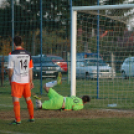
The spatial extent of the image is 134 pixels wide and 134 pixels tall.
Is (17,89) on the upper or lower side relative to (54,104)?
upper

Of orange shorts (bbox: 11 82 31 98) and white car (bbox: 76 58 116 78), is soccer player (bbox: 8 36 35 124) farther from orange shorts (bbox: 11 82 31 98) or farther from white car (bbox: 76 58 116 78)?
white car (bbox: 76 58 116 78)

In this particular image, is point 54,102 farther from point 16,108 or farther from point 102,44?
point 102,44

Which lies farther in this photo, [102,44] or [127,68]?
[127,68]

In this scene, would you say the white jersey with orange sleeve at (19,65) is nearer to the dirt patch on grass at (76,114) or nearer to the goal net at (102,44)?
the dirt patch on grass at (76,114)

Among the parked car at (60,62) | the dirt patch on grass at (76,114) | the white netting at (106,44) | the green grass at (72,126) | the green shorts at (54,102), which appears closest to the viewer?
the green grass at (72,126)

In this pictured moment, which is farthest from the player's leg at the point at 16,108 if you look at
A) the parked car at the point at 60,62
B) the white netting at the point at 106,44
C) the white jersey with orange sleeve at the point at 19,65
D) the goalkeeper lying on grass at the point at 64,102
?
the parked car at the point at 60,62

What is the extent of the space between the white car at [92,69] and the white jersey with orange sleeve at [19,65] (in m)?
7.10

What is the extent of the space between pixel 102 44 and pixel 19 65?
5.63 metres

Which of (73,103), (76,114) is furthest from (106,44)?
(76,114)

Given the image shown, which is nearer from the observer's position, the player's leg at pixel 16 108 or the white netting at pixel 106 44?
the player's leg at pixel 16 108

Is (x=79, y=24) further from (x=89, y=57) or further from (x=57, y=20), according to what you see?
(x=89, y=57)

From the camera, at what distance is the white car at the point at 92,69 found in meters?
15.1

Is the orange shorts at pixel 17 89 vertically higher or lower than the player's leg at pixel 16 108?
higher

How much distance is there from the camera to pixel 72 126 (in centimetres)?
754
